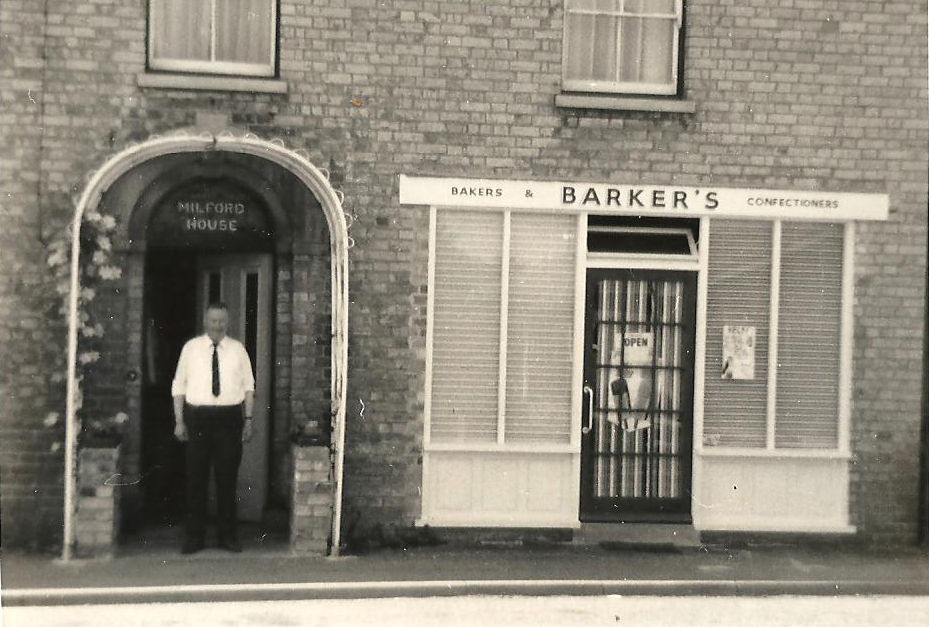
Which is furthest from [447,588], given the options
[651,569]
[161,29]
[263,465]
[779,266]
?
[161,29]

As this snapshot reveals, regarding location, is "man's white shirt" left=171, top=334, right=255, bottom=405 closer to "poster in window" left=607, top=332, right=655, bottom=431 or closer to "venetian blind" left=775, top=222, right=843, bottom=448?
"poster in window" left=607, top=332, right=655, bottom=431

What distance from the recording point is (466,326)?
29.9 ft

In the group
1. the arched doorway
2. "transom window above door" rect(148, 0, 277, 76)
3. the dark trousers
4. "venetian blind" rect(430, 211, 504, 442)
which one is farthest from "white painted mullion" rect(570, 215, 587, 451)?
"transom window above door" rect(148, 0, 277, 76)

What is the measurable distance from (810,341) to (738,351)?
65 centimetres

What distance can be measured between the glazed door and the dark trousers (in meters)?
0.80

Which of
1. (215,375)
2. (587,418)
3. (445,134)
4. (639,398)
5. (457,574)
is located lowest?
(457,574)

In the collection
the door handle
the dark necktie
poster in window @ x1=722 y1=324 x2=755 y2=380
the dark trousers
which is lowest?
the dark trousers

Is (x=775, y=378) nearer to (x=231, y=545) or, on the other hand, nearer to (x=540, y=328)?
(x=540, y=328)

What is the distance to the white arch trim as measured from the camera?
8.17 meters

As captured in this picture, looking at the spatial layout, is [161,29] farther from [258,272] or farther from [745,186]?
[745,186]

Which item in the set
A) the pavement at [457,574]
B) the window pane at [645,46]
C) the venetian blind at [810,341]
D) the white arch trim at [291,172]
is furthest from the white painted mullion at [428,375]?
the venetian blind at [810,341]

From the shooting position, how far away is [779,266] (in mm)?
9344

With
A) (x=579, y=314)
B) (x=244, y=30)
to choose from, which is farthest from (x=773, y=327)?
(x=244, y=30)

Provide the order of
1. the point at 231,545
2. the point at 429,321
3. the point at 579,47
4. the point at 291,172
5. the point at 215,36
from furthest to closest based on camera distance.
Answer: the point at 579,47, the point at 429,321, the point at 215,36, the point at 291,172, the point at 231,545
